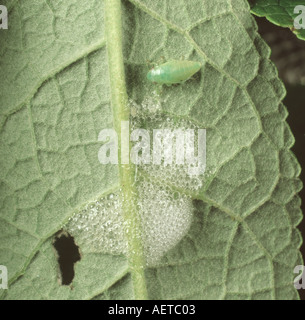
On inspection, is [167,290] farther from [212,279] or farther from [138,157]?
[138,157]

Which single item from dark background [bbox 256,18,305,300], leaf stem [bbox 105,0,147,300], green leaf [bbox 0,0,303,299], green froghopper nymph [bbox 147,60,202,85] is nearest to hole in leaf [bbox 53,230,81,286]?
green leaf [bbox 0,0,303,299]

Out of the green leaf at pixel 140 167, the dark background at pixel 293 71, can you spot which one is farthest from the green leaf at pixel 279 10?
the dark background at pixel 293 71

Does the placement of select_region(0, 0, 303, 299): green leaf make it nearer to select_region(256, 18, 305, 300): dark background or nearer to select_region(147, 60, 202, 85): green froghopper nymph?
select_region(147, 60, 202, 85): green froghopper nymph

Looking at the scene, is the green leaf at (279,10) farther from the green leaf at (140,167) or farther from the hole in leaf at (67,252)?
the hole in leaf at (67,252)

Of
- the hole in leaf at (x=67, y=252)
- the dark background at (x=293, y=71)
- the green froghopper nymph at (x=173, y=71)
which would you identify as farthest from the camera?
the dark background at (x=293, y=71)

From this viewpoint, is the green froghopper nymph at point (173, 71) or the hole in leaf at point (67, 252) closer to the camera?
the green froghopper nymph at point (173, 71)

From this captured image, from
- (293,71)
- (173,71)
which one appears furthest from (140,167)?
(293,71)
